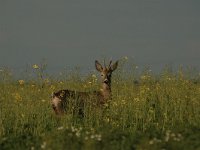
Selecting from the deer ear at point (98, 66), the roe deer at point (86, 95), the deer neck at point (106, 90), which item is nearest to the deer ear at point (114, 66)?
the roe deer at point (86, 95)

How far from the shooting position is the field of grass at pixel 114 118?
1140 cm

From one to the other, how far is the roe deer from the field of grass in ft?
1.06

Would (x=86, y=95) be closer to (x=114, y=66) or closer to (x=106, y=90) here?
(x=106, y=90)

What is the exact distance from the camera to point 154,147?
961cm

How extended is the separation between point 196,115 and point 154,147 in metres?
5.83

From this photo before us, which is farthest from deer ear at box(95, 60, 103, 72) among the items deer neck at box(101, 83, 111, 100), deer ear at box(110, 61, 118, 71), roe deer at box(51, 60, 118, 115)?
deer neck at box(101, 83, 111, 100)

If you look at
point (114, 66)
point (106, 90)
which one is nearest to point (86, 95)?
point (106, 90)

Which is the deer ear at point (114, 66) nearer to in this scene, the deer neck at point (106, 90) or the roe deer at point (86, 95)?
the roe deer at point (86, 95)

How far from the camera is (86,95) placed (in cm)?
1670

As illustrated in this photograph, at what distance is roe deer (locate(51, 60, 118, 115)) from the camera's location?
649 inches

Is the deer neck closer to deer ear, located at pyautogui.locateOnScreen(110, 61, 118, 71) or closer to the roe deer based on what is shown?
the roe deer

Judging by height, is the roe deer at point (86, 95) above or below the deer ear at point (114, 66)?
below

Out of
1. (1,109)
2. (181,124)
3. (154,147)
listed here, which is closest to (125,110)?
(181,124)

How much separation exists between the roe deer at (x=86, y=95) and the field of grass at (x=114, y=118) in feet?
1.06
